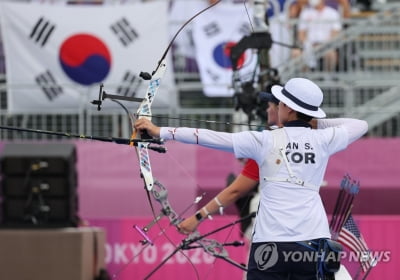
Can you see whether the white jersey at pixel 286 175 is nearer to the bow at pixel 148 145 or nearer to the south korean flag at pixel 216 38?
the bow at pixel 148 145

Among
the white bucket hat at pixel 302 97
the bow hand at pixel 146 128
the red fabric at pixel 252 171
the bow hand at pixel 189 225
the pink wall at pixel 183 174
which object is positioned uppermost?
the white bucket hat at pixel 302 97

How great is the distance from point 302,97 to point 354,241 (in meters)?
1.74

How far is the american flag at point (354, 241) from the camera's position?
852 cm

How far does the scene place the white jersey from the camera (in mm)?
7070

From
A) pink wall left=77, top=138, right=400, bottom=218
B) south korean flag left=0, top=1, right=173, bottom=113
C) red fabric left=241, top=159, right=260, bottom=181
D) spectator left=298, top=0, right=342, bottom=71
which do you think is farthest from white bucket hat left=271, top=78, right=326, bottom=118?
spectator left=298, top=0, right=342, bottom=71

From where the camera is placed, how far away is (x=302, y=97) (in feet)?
23.9

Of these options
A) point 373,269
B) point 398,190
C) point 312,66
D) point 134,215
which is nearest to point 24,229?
point 134,215

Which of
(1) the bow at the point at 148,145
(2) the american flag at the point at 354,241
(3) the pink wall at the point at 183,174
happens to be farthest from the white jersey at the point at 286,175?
(3) the pink wall at the point at 183,174

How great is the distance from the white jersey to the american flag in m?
1.31

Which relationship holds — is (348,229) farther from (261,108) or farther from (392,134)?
(392,134)

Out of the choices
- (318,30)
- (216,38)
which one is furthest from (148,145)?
(318,30)

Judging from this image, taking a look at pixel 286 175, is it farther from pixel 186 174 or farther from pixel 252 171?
pixel 186 174

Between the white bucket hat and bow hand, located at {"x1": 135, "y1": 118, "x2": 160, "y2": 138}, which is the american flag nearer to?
the white bucket hat

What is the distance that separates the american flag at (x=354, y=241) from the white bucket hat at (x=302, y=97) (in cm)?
146
